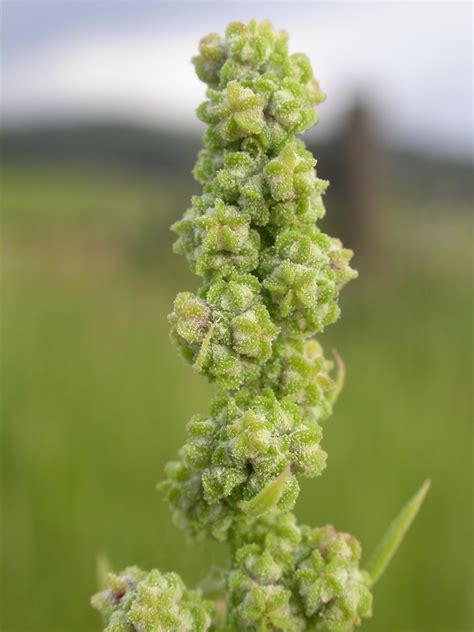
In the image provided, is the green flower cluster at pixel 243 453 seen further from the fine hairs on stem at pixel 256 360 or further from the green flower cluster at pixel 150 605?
the green flower cluster at pixel 150 605

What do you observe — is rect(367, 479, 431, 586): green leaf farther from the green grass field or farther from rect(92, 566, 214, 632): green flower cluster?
the green grass field

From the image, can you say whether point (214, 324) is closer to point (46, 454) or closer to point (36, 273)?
point (46, 454)

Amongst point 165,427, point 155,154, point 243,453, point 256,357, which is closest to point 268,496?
point 243,453

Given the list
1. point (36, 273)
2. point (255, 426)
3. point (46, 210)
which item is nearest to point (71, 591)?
point (255, 426)

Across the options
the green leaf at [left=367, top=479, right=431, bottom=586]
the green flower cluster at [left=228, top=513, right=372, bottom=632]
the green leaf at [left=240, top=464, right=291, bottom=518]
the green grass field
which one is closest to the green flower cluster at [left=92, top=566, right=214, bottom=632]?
the green flower cluster at [left=228, top=513, right=372, bottom=632]

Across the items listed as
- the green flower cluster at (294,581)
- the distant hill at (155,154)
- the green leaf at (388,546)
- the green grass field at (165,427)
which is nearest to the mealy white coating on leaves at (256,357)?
the green flower cluster at (294,581)

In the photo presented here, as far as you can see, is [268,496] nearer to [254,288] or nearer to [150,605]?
[150,605]
